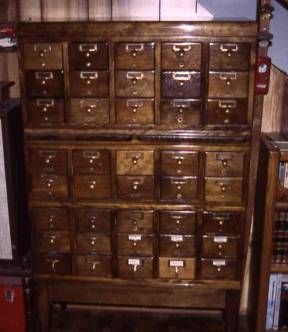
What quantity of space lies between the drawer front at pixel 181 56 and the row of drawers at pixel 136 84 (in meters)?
0.04

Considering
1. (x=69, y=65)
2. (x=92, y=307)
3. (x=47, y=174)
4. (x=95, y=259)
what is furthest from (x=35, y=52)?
(x=92, y=307)

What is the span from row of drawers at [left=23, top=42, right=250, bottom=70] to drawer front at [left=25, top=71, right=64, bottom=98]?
37 mm

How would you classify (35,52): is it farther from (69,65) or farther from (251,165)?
(251,165)

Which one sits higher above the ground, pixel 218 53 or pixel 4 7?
pixel 4 7

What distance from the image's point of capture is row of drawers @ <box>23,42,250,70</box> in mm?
2596

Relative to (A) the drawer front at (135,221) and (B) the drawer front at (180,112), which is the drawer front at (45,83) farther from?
(A) the drawer front at (135,221)

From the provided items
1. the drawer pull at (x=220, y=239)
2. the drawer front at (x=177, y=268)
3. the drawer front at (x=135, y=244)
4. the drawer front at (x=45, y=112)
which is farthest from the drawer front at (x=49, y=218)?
the drawer pull at (x=220, y=239)

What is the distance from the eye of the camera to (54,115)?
276 cm

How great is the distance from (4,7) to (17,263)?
59.4 inches

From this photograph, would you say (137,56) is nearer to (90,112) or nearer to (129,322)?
(90,112)

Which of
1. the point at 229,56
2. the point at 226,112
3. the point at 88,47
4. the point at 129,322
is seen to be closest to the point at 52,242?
the point at 129,322

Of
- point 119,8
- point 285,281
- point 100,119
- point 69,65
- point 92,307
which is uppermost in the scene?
point 119,8

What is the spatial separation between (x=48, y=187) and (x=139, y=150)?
1.82 feet

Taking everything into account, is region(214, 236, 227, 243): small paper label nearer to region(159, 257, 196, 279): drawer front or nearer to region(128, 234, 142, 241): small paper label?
region(159, 257, 196, 279): drawer front
